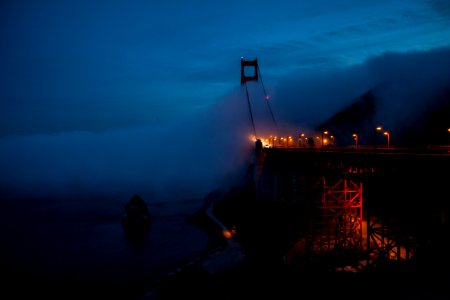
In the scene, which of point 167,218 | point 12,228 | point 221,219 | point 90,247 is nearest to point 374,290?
point 221,219

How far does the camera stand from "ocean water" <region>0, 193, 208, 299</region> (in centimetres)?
3594

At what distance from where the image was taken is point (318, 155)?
92.0 feet

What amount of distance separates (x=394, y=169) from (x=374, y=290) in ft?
20.0

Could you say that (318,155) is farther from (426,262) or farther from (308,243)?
(426,262)

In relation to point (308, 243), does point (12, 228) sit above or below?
below

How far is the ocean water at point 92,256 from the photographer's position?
3594 centimetres

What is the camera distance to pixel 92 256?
48.9 meters

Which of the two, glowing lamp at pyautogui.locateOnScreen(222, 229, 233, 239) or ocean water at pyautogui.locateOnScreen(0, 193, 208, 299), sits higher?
glowing lamp at pyautogui.locateOnScreen(222, 229, 233, 239)

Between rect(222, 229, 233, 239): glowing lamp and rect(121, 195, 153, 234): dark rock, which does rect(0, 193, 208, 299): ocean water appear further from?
rect(222, 229, 233, 239): glowing lamp

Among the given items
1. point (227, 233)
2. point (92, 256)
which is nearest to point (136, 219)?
point (92, 256)

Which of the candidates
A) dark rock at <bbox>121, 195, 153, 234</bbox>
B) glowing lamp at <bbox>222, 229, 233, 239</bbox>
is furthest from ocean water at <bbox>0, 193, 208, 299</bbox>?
glowing lamp at <bbox>222, 229, 233, 239</bbox>

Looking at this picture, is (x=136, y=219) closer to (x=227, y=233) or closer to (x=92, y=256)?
(x=92, y=256)

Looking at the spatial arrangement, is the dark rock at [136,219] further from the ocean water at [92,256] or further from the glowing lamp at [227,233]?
the glowing lamp at [227,233]

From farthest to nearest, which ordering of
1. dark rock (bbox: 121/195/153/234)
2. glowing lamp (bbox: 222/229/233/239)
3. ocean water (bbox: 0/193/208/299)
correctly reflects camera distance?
dark rock (bbox: 121/195/153/234), glowing lamp (bbox: 222/229/233/239), ocean water (bbox: 0/193/208/299)
